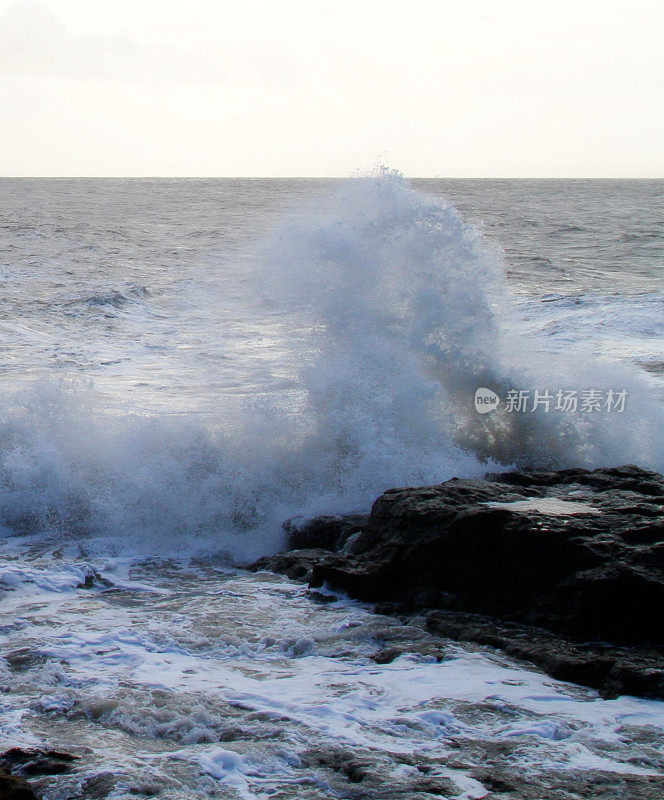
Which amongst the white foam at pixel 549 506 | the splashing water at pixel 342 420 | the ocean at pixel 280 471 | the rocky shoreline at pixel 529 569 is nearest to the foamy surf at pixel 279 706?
the ocean at pixel 280 471

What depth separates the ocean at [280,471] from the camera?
10.3 feet

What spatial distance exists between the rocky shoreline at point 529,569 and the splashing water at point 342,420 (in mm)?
1174

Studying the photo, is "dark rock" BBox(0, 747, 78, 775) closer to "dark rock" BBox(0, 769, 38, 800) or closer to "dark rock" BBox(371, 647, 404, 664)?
"dark rock" BBox(0, 769, 38, 800)

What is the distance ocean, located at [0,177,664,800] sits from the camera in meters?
3.14

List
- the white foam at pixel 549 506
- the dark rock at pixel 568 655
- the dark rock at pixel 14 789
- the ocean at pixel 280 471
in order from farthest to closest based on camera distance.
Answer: the white foam at pixel 549 506 → the dark rock at pixel 568 655 → the ocean at pixel 280 471 → the dark rock at pixel 14 789

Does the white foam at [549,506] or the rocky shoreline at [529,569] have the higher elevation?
the white foam at [549,506]

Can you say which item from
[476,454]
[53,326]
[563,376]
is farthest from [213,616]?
[53,326]

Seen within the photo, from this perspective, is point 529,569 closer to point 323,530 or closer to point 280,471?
point 323,530

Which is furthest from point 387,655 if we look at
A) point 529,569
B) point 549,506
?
point 549,506

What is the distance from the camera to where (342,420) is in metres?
7.00

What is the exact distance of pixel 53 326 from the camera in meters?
11.7

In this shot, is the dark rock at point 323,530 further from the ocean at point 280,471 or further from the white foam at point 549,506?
the white foam at point 549,506

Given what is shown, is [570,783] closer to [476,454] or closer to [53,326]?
[476,454]

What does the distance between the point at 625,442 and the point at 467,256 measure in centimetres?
239
